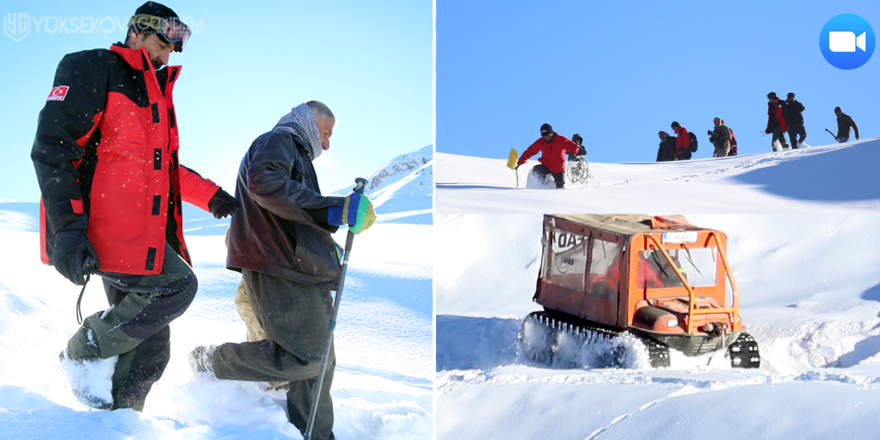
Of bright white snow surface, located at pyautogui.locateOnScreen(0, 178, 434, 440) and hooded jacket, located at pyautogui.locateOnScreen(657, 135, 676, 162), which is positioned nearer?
bright white snow surface, located at pyautogui.locateOnScreen(0, 178, 434, 440)

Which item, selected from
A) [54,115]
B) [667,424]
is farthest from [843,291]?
[54,115]

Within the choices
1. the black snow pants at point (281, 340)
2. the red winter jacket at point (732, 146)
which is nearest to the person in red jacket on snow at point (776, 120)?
the red winter jacket at point (732, 146)

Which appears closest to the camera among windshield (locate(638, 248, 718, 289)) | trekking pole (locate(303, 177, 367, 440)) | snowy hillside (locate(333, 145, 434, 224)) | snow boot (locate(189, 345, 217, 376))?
trekking pole (locate(303, 177, 367, 440))

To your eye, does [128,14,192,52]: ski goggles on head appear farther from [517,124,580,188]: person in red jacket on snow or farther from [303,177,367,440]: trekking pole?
[517,124,580,188]: person in red jacket on snow

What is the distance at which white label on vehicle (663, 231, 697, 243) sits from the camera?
492 cm

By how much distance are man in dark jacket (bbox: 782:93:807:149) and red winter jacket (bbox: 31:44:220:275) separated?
6.70m

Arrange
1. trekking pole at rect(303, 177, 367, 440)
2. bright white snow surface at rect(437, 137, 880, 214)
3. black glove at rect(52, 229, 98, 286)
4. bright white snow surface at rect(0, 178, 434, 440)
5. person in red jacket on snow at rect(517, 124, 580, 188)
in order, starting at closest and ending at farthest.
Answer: black glove at rect(52, 229, 98, 286) < bright white snow surface at rect(0, 178, 434, 440) < trekking pole at rect(303, 177, 367, 440) < bright white snow surface at rect(437, 137, 880, 214) < person in red jacket on snow at rect(517, 124, 580, 188)

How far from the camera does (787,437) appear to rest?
2.51 meters

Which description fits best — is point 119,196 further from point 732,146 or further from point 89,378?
point 732,146

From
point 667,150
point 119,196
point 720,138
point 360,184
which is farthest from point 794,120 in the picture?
point 119,196

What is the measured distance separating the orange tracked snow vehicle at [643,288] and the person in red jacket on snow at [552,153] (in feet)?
1.17

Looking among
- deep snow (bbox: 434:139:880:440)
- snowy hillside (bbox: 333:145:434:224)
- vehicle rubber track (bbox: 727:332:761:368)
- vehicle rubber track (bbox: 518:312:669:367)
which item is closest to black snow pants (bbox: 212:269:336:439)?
deep snow (bbox: 434:139:880:440)

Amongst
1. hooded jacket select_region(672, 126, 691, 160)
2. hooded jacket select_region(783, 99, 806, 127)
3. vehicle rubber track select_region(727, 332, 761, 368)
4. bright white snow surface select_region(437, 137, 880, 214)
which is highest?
hooded jacket select_region(783, 99, 806, 127)

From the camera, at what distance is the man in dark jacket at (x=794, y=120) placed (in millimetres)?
7445
